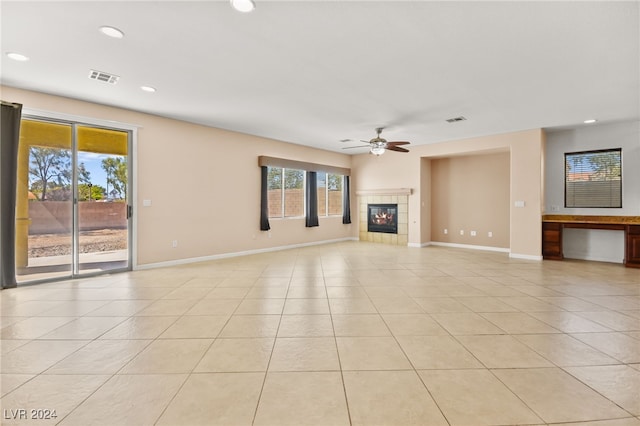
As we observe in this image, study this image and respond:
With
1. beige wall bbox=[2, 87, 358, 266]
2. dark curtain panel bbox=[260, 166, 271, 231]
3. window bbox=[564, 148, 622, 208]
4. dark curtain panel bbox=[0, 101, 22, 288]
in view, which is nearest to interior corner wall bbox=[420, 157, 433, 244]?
window bbox=[564, 148, 622, 208]

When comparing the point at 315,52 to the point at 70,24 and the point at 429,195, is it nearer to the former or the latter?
the point at 70,24

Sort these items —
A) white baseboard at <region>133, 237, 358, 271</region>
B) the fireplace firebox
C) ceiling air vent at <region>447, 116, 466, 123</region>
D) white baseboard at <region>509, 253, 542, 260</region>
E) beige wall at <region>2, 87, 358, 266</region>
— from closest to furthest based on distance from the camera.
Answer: beige wall at <region>2, 87, 358, 266</region>
white baseboard at <region>133, 237, 358, 271</region>
ceiling air vent at <region>447, 116, 466, 123</region>
white baseboard at <region>509, 253, 542, 260</region>
the fireplace firebox

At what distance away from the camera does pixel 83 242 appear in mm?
4984

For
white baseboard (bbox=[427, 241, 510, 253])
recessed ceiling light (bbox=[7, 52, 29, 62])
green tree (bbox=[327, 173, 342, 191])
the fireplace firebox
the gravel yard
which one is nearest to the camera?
recessed ceiling light (bbox=[7, 52, 29, 62])

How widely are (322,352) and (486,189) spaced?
293 inches

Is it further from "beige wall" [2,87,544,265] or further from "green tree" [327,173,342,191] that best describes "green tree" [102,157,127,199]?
"green tree" [327,173,342,191]

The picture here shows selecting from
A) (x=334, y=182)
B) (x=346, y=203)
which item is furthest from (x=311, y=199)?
(x=346, y=203)

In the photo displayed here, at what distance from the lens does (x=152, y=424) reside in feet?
5.30

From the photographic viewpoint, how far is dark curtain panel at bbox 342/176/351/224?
9.84 meters

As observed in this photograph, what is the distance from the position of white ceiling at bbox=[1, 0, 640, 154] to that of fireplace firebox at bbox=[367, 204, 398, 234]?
13.0ft

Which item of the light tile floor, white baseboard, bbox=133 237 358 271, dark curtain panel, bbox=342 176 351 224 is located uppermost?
dark curtain panel, bbox=342 176 351 224

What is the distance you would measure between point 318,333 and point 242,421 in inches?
47.9

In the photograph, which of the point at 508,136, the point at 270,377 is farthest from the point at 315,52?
the point at 508,136

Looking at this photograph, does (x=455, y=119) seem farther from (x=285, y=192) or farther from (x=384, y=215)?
(x=285, y=192)
